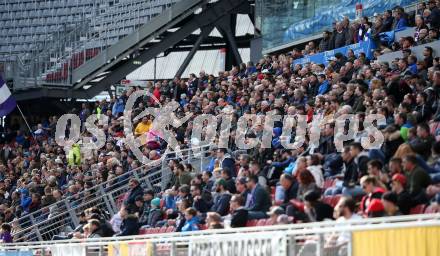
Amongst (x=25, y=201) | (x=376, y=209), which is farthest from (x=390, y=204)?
(x=25, y=201)

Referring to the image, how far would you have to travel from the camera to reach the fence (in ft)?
31.5

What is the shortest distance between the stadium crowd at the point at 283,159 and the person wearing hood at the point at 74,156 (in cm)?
3

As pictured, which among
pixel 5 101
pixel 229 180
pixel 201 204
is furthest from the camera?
pixel 5 101

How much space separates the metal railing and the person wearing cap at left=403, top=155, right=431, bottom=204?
10578 mm

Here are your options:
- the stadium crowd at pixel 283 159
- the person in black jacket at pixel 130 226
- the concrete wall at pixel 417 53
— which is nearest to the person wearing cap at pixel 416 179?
the stadium crowd at pixel 283 159

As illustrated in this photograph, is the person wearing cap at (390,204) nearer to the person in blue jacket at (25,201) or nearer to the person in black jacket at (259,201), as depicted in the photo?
the person in black jacket at (259,201)

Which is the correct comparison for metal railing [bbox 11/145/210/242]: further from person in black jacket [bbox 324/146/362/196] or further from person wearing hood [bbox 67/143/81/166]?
person in black jacket [bbox 324/146/362/196]

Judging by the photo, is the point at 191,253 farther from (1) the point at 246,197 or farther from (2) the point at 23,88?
(2) the point at 23,88

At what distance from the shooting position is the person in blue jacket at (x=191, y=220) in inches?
635

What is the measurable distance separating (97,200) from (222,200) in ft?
27.7

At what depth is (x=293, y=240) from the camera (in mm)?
11234

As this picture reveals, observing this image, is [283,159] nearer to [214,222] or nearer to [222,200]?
[222,200]

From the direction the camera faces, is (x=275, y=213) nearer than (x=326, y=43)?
Yes

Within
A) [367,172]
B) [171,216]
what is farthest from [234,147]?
[367,172]
